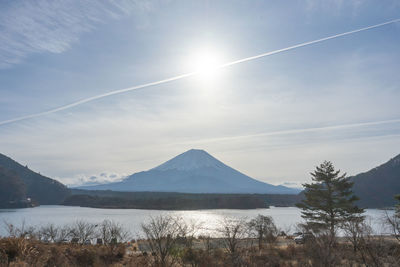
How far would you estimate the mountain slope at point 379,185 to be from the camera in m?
131

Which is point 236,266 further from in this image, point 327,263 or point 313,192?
point 313,192

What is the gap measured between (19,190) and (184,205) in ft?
336

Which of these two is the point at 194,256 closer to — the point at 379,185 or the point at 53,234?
the point at 53,234

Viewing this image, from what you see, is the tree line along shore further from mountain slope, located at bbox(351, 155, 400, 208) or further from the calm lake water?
mountain slope, located at bbox(351, 155, 400, 208)

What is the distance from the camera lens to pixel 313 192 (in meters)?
41.4

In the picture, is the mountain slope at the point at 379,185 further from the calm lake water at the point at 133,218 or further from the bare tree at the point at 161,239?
the bare tree at the point at 161,239

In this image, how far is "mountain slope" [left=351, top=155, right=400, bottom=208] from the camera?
13138 cm

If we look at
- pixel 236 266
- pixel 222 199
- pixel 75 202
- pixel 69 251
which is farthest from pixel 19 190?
pixel 236 266

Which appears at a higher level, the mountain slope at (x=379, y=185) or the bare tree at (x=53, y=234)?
the mountain slope at (x=379, y=185)

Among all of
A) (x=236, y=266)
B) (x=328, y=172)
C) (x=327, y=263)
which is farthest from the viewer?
(x=328, y=172)

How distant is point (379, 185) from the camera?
450ft

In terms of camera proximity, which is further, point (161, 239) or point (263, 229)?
point (263, 229)

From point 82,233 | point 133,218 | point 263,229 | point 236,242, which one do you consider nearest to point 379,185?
point 133,218

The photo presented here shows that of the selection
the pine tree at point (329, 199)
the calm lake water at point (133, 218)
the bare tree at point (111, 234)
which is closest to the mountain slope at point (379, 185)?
the calm lake water at point (133, 218)
